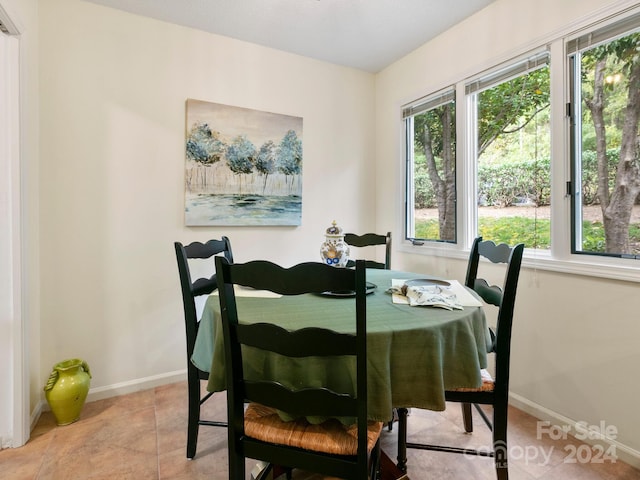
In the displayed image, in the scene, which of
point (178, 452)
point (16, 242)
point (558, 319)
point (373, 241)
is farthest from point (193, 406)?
point (558, 319)

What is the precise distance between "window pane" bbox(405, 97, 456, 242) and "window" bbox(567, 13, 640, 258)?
86 centimetres

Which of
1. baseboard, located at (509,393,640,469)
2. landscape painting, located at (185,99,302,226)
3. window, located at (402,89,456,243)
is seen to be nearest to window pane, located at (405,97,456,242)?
window, located at (402,89,456,243)

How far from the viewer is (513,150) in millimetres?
2262

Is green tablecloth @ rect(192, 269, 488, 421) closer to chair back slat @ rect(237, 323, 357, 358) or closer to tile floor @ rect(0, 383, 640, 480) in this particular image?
chair back slat @ rect(237, 323, 357, 358)

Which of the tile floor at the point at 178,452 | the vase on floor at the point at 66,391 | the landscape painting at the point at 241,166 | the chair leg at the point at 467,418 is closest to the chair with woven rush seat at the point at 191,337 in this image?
the tile floor at the point at 178,452

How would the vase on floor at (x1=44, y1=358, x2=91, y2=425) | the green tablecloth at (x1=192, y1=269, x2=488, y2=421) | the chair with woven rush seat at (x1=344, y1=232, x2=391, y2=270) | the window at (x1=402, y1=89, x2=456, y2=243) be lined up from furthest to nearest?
the window at (x1=402, y1=89, x2=456, y2=243)
the chair with woven rush seat at (x1=344, y1=232, x2=391, y2=270)
the vase on floor at (x1=44, y1=358, x2=91, y2=425)
the green tablecloth at (x1=192, y1=269, x2=488, y2=421)

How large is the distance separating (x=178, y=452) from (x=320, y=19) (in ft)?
9.22

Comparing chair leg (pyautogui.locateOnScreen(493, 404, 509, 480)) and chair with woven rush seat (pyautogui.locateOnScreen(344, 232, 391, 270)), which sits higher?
chair with woven rush seat (pyautogui.locateOnScreen(344, 232, 391, 270))

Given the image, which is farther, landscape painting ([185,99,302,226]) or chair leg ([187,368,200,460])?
landscape painting ([185,99,302,226])

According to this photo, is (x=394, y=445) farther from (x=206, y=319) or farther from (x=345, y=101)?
(x=345, y=101)

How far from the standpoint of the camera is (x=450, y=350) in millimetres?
1169

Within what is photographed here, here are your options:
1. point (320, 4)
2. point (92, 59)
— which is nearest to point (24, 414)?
point (92, 59)

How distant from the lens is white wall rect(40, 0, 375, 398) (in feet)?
7.00

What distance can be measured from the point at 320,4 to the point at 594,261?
88.2 inches
